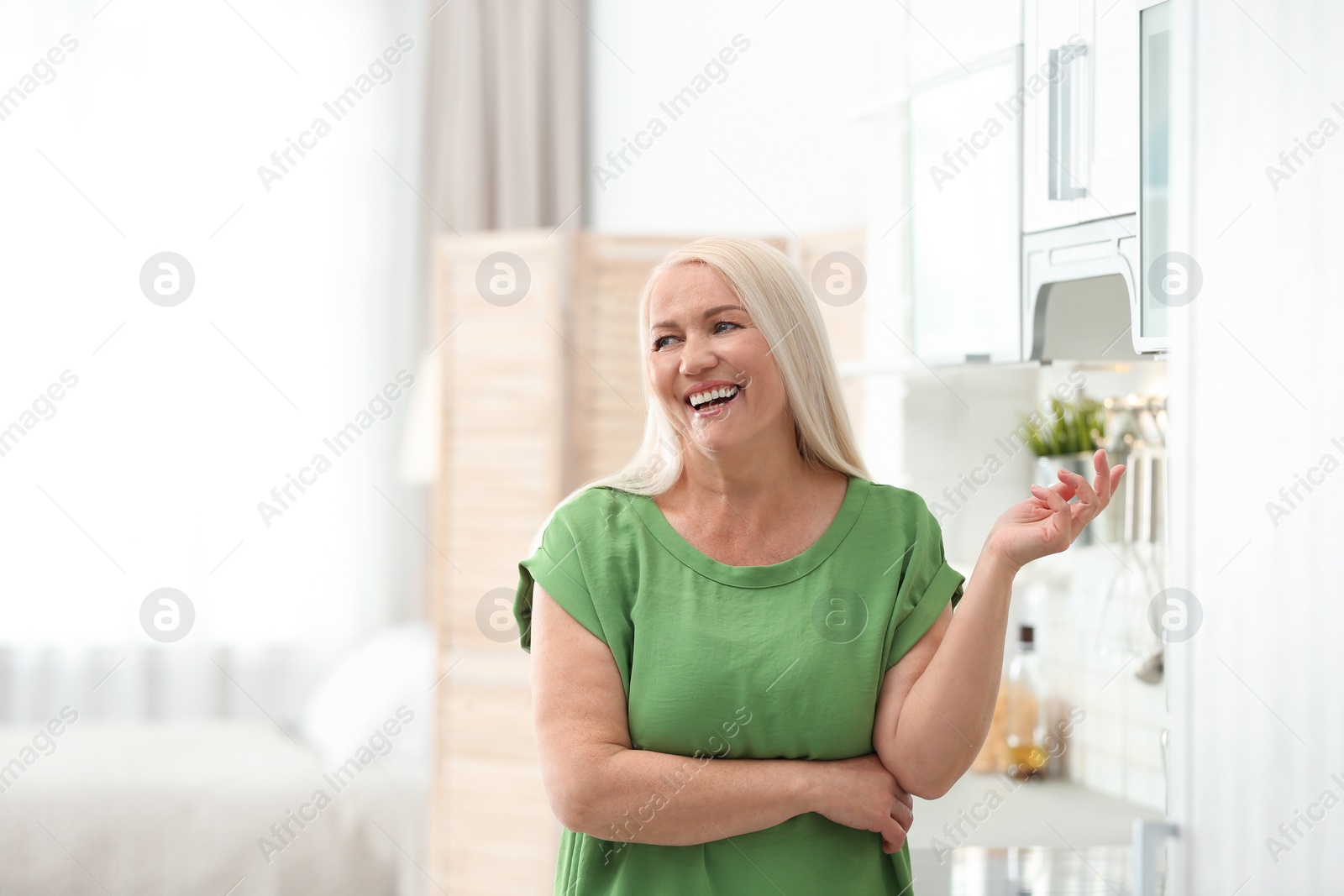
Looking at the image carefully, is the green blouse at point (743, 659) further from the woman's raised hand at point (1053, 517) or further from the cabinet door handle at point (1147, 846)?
the cabinet door handle at point (1147, 846)

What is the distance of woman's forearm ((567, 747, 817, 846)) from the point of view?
1032 millimetres

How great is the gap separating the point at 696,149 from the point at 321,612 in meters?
2.03

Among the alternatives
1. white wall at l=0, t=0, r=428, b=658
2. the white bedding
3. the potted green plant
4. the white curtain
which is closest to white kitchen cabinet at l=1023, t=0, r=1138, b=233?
the potted green plant

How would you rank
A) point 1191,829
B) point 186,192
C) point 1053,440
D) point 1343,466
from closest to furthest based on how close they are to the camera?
point 1343,466, point 1191,829, point 1053,440, point 186,192

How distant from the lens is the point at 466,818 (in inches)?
116

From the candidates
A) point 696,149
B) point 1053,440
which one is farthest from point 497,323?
point 1053,440

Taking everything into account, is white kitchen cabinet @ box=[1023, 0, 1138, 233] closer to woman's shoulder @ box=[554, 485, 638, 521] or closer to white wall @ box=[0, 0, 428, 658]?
woman's shoulder @ box=[554, 485, 638, 521]

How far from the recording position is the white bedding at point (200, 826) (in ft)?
9.10

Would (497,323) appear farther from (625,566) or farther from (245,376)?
(625,566)

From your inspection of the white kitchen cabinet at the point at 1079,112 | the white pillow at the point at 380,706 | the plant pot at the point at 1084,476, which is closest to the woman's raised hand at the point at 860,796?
the white kitchen cabinet at the point at 1079,112

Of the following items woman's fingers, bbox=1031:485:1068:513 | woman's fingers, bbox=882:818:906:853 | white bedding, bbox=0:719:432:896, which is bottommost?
white bedding, bbox=0:719:432:896

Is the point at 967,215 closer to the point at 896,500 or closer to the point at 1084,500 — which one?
the point at 896,500

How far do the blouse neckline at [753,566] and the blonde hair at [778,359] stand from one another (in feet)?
0.14

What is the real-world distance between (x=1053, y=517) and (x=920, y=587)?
17 cm
